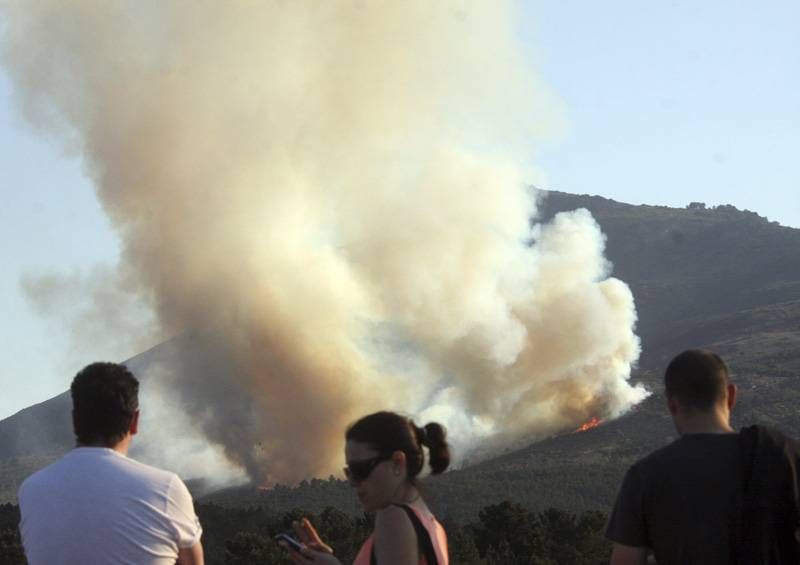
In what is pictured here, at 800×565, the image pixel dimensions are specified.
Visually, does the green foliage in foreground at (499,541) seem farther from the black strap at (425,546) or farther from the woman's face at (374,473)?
the black strap at (425,546)

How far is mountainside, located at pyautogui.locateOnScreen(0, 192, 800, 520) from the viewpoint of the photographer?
81375 millimetres

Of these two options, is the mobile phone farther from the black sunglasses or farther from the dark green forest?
the dark green forest

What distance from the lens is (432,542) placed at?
289 inches

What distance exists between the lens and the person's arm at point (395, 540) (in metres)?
7.22

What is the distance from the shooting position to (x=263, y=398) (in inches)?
3593

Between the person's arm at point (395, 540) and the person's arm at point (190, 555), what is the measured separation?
121cm

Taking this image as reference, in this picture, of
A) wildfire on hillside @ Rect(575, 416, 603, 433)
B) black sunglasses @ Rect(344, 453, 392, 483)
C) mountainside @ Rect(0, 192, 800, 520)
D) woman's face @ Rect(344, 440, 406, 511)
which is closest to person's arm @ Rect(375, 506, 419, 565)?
woman's face @ Rect(344, 440, 406, 511)

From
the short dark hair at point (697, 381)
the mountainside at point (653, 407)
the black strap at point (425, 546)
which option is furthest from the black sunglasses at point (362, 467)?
the mountainside at point (653, 407)

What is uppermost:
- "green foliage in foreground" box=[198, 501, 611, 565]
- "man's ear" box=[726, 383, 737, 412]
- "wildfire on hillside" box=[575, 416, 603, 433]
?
"wildfire on hillside" box=[575, 416, 603, 433]

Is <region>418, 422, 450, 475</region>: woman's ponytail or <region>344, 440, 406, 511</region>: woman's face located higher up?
<region>418, 422, 450, 475</region>: woman's ponytail

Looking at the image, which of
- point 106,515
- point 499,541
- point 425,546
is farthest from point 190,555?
point 499,541

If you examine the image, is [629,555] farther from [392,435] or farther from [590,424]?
[590,424]

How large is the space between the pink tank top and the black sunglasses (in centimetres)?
33

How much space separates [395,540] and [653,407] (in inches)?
4089
